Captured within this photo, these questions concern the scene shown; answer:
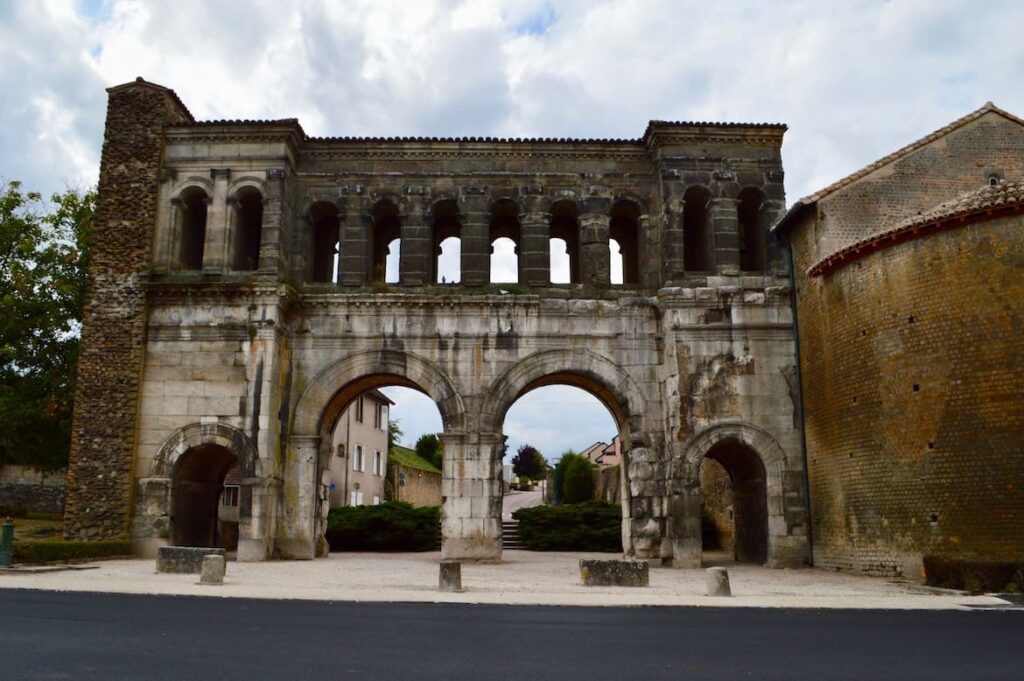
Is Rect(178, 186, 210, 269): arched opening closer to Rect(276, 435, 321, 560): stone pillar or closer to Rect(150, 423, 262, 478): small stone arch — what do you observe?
Rect(150, 423, 262, 478): small stone arch

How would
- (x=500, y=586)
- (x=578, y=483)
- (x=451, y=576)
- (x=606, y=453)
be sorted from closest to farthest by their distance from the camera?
(x=451, y=576) → (x=500, y=586) → (x=578, y=483) → (x=606, y=453)

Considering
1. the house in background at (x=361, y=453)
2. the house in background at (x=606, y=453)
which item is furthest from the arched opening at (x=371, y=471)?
the house in background at (x=606, y=453)

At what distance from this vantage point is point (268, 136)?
21.5 meters

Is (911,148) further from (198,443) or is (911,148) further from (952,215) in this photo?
(198,443)

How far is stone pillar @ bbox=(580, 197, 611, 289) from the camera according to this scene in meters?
21.3

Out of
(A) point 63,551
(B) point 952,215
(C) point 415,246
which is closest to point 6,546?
(A) point 63,551

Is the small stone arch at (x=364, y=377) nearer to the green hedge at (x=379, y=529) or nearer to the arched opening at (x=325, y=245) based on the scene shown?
the arched opening at (x=325, y=245)

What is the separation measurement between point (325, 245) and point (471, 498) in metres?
8.73

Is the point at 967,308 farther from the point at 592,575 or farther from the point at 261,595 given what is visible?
the point at 261,595

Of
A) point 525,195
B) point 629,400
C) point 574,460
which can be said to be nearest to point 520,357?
point 629,400

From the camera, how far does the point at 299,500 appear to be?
20422 millimetres

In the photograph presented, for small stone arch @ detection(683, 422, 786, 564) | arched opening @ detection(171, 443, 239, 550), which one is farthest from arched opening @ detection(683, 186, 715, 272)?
arched opening @ detection(171, 443, 239, 550)

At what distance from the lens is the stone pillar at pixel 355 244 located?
70.5 feet

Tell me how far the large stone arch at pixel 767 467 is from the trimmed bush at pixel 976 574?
4.57 metres
